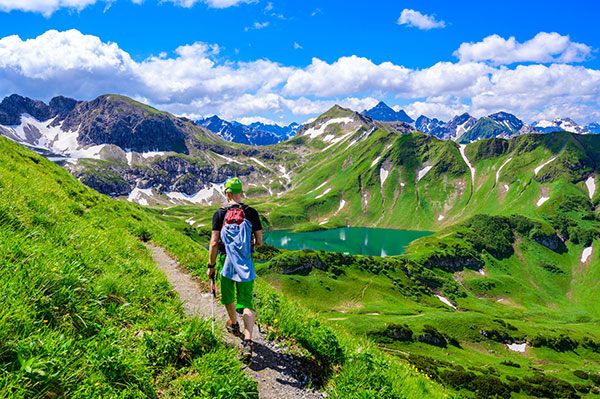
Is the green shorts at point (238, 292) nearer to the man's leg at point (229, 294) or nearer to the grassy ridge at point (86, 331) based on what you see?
the man's leg at point (229, 294)

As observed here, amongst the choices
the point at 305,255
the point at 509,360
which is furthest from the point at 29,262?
the point at 305,255

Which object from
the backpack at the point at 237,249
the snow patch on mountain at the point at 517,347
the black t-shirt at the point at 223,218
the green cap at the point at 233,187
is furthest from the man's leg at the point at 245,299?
the snow patch on mountain at the point at 517,347

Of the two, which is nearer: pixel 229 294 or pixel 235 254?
pixel 235 254

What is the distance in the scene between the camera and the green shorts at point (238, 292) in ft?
25.6

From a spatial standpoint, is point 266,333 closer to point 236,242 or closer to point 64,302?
point 236,242

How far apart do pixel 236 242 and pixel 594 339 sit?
599 ft

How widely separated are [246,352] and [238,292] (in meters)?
1.67

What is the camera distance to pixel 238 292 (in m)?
7.91

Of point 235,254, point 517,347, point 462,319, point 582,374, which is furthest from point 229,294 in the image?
point 517,347

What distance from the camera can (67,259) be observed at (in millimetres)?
6559

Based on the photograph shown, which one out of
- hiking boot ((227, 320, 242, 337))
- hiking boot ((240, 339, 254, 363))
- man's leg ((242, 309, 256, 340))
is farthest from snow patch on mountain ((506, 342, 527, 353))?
hiking boot ((240, 339, 254, 363))

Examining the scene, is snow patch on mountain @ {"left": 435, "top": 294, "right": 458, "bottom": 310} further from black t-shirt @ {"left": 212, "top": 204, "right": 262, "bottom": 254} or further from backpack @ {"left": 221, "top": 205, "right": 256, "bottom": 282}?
backpack @ {"left": 221, "top": 205, "right": 256, "bottom": 282}

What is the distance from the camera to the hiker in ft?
25.0

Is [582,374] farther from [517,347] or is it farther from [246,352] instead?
[246,352]
